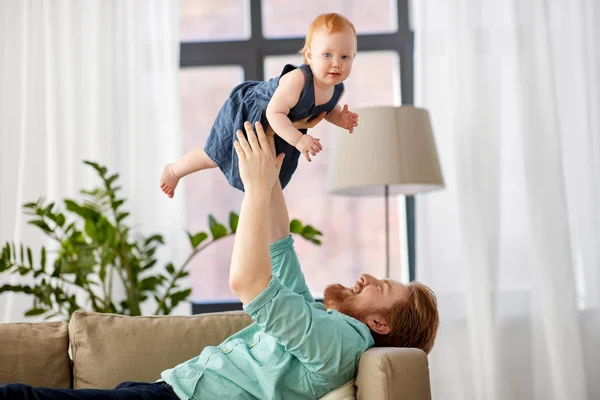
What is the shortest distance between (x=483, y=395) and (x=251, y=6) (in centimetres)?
236

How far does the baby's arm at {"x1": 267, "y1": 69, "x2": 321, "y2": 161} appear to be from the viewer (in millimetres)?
1628

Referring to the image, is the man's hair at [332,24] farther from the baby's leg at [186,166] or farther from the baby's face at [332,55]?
the baby's leg at [186,166]

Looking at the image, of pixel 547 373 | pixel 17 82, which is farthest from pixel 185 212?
pixel 547 373

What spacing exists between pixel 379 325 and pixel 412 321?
87mm

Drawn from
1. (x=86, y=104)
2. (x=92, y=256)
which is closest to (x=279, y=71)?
(x=86, y=104)

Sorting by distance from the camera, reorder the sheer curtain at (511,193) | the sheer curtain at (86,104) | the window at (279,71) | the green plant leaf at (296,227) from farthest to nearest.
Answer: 1. the window at (279,71)
2. the sheer curtain at (86,104)
3. the sheer curtain at (511,193)
4. the green plant leaf at (296,227)

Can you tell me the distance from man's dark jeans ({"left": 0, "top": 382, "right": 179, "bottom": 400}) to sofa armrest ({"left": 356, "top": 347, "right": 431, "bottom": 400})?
47 cm

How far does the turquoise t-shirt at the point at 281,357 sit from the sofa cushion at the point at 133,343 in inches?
11.2

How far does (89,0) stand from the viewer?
13.0ft

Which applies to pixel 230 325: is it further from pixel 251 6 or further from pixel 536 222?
pixel 251 6

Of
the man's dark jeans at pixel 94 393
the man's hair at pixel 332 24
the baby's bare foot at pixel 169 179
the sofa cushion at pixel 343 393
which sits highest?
the man's hair at pixel 332 24

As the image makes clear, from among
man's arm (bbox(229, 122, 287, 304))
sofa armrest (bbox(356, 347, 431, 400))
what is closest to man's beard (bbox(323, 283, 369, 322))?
sofa armrest (bbox(356, 347, 431, 400))

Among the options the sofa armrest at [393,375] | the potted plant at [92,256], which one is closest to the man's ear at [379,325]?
the sofa armrest at [393,375]

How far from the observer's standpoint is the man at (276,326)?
168cm
